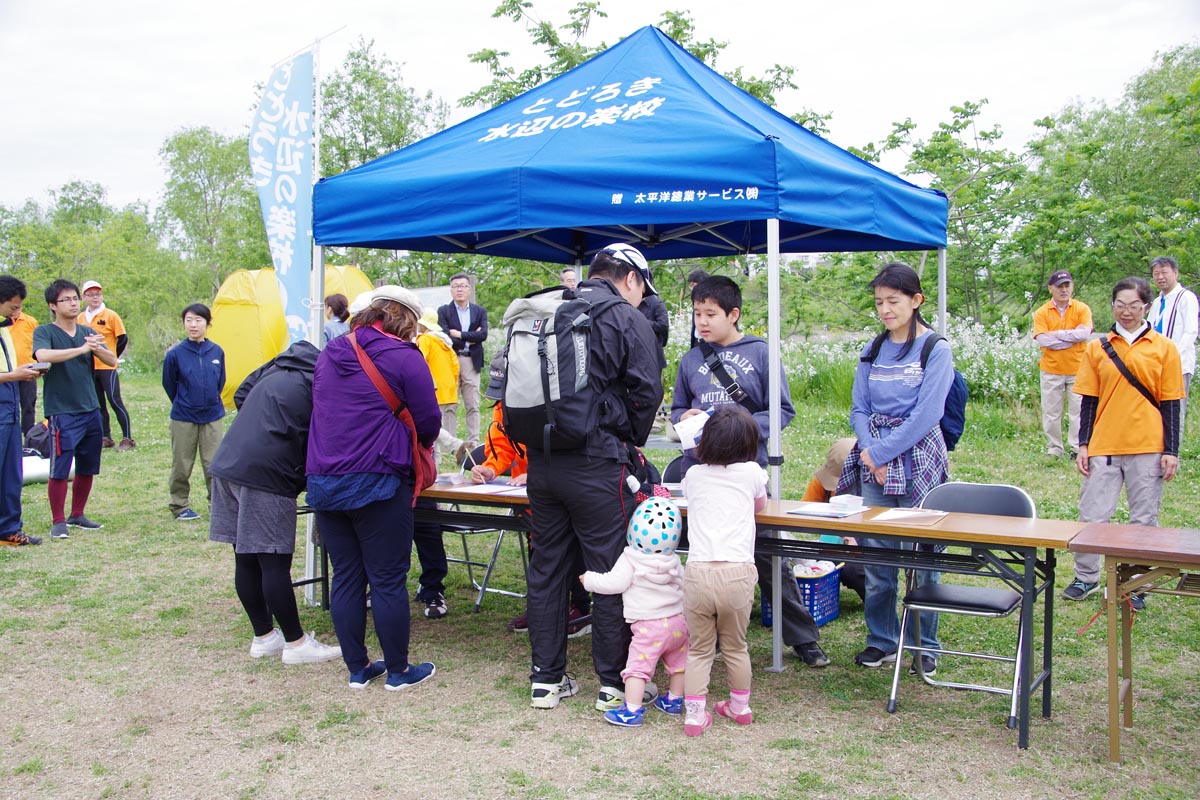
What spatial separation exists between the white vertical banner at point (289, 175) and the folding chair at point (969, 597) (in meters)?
3.60

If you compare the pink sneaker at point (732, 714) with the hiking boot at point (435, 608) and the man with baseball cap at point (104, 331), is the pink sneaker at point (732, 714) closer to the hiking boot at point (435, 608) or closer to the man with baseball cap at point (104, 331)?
the hiking boot at point (435, 608)

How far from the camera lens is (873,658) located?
4297 mm

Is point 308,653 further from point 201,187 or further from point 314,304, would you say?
point 201,187

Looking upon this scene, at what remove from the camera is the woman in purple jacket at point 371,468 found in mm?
3854

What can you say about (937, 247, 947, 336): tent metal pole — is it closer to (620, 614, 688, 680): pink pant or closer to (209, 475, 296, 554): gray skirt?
(620, 614, 688, 680): pink pant

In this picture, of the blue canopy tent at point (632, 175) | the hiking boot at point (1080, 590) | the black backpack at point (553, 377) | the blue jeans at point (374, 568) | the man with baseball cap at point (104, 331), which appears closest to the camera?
the black backpack at point (553, 377)

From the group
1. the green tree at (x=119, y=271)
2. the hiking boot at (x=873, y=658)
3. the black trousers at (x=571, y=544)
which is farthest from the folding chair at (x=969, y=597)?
the green tree at (x=119, y=271)

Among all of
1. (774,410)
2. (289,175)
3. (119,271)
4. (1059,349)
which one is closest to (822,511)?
(774,410)

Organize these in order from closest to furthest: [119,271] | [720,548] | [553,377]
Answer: [720,548] → [553,377] → [119,271]

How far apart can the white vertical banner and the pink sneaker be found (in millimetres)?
3210

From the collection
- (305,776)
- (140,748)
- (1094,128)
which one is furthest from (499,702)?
(1094,128)

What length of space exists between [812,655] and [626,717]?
3.65 feet

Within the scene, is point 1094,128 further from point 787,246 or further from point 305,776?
point 305,776

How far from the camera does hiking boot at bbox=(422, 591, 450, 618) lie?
206 inches
